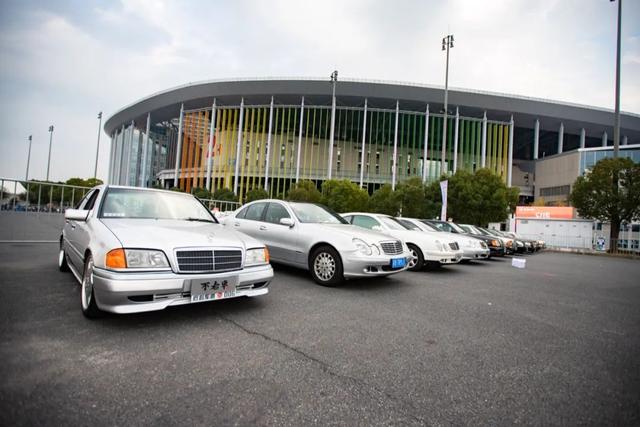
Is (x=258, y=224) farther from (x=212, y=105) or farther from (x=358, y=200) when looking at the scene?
(x=212, y=105)

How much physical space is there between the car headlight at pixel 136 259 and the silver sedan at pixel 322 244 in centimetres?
287

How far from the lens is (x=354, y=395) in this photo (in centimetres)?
213

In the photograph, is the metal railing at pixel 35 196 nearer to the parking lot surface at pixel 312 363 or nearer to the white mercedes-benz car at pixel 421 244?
the parking lot surface at pixel 312 363

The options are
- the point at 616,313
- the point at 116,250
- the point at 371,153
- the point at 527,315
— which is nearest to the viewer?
the point at 116,250

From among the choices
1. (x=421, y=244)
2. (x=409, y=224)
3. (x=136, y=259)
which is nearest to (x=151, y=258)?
(x=136, y=259)

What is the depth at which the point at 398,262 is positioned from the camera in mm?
5559

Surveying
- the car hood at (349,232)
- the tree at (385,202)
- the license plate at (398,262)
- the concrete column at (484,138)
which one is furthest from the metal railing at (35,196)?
the concrete column at (484,138)

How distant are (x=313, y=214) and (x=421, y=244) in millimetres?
3251

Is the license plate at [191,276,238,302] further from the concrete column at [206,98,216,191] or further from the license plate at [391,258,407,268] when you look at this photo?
the concrete column at [206,98,216,191]

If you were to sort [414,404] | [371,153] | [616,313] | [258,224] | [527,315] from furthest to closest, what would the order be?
1. [371,153]
2. [258,224]
3. [616,313]
4. [527,315]
5. [414,404]

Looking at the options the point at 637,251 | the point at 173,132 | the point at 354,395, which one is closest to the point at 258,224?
the point at 354,395

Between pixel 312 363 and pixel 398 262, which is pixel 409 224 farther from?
pixel 312 363

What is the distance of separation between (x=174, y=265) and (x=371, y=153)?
46480 mm

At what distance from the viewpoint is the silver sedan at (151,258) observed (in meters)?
2.97
